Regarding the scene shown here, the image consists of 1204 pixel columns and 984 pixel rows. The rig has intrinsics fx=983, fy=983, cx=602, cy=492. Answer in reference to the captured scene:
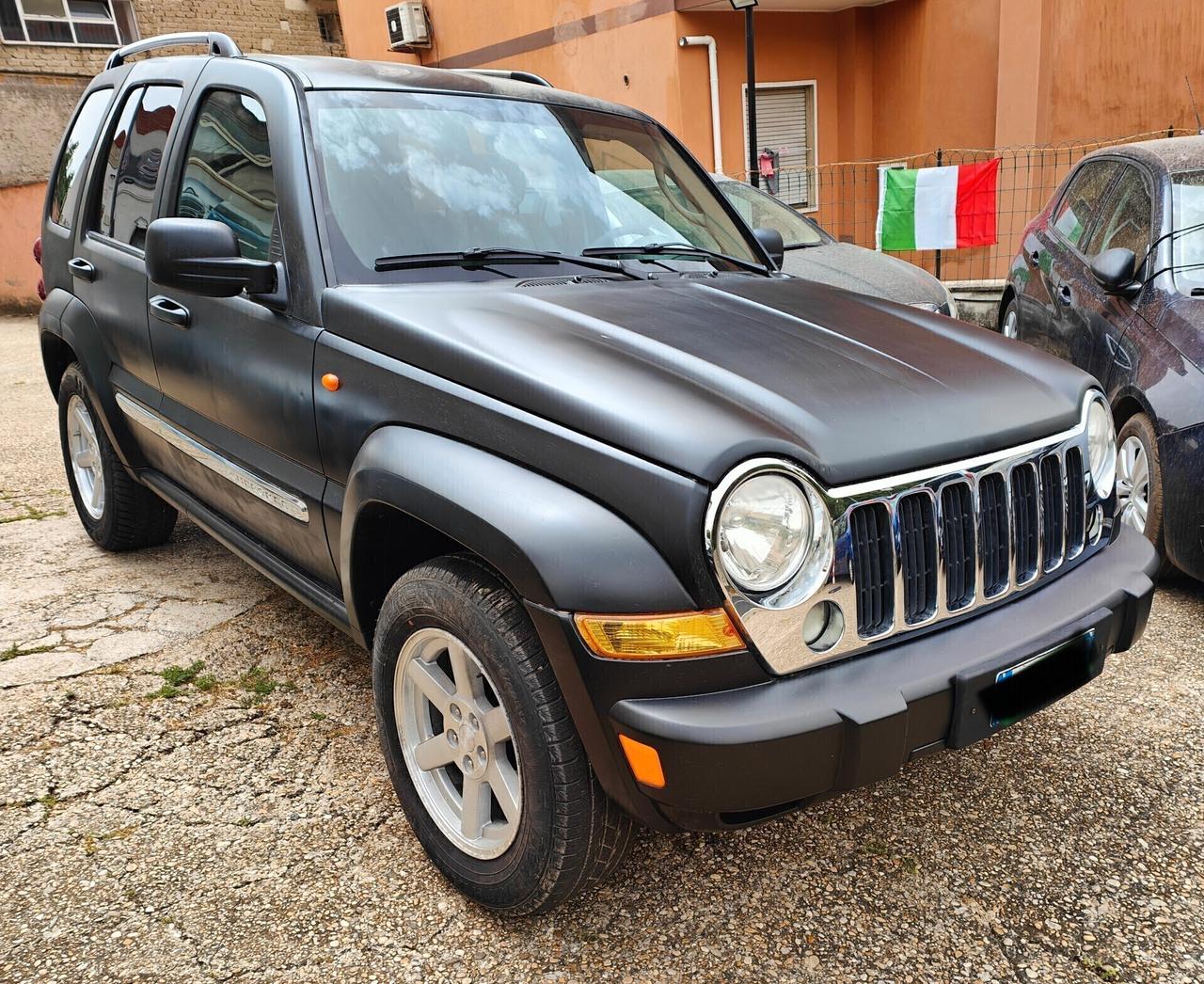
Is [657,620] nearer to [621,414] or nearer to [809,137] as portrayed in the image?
[621,414]

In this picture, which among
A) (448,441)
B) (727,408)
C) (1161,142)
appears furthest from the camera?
(1161,142)

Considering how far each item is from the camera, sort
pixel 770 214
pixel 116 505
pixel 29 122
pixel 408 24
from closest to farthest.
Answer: pixel 116 505
pixel 770 214
pixel 408 24
pixel 29 122

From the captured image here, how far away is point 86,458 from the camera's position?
14.8 feet

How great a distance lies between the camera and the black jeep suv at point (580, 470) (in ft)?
5.89

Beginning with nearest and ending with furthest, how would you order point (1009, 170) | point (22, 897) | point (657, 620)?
point (657, 620), point (22, 897), point (1009, 170)

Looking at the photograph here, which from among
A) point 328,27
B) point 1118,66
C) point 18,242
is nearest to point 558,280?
point 1118,66

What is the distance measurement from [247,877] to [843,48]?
13.4m

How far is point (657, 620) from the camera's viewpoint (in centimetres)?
177

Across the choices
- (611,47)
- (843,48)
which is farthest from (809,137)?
(611,47)

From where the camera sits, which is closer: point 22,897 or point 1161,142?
point 22,897

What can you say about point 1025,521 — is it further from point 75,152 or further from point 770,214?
point 770,214

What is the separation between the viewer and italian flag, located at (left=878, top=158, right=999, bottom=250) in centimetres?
925

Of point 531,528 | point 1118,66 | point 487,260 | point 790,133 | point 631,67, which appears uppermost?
point 631,67

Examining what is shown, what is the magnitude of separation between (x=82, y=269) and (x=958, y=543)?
3.50 meters
